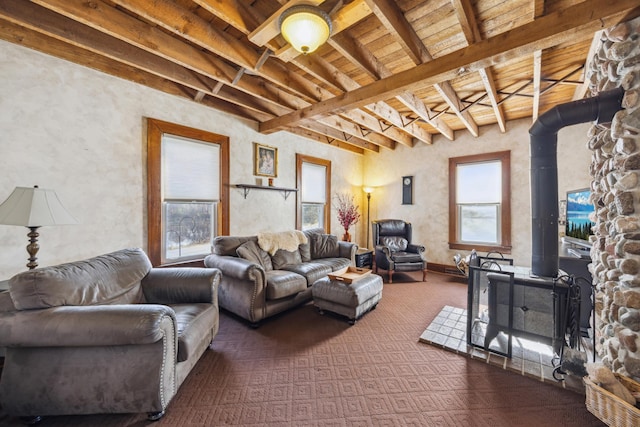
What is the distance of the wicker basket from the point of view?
1274mm

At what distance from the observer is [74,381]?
1.39 metres

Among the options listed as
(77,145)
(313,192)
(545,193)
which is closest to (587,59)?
(545,193)

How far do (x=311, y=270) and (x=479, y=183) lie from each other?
12.0 feet

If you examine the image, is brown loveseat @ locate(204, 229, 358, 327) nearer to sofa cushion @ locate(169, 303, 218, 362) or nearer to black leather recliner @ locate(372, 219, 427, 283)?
sofa cushion @ locate(169, 303, 218, 362)

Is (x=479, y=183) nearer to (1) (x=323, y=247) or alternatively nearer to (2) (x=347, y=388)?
(1) (x=323, y=247)

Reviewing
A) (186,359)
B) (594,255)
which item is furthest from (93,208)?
(594,255)

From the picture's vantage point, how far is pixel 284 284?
2.75m

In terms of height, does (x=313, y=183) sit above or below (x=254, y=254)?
above

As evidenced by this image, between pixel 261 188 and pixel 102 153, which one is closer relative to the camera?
pixel 102 153

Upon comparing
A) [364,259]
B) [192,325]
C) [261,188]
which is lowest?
[364,259]

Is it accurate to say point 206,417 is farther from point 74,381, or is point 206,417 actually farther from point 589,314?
point 589,314

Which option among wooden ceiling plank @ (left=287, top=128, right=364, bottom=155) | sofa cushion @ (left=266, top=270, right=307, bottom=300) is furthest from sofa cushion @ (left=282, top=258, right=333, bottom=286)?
wooden ceiling plank @ (left=287, top=128, right=364, bottom=155)

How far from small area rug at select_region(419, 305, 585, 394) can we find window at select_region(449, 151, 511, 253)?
2.48 m

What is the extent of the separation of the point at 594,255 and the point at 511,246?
270 cm
